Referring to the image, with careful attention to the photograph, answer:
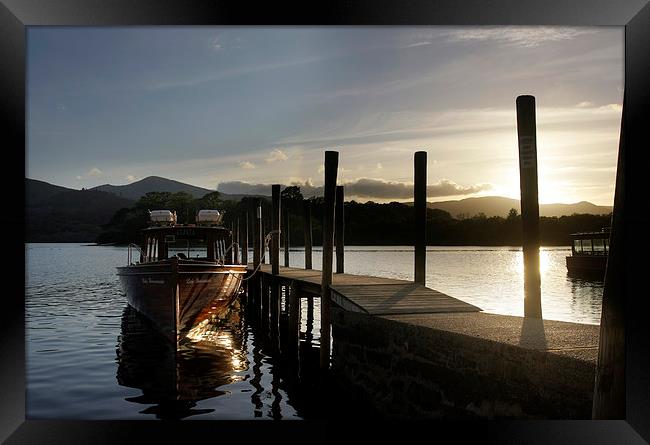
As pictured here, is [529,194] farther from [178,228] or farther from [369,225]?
[369,225]

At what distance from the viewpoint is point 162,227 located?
659 inches

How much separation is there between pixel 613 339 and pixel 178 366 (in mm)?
10291

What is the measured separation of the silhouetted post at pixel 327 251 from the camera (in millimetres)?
11719

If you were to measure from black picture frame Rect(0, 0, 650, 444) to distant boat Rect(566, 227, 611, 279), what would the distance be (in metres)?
32.4

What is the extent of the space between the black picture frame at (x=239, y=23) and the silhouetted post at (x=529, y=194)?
8.90 feet

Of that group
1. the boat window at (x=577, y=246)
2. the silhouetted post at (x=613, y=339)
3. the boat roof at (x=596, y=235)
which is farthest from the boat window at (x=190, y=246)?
the boat window at (x=577, y=246)

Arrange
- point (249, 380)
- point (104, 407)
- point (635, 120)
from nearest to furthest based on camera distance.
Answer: point (635, 120) < point (104, 407) < point (249, 380)

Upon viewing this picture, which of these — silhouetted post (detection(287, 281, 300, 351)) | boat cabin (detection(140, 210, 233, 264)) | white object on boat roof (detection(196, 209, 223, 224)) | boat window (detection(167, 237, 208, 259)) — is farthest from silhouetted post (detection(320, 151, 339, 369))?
white object on boat roof (detection(196, 209, 223, 224))

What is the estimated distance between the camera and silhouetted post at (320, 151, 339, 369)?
11.7m

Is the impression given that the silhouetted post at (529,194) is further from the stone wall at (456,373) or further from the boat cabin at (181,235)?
the boat cabin at (181,235)

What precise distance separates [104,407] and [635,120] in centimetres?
905

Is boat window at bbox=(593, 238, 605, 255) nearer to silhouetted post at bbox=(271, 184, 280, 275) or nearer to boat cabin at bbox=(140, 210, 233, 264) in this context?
silhouetted post at bbox=(271, 184, 280, 275)

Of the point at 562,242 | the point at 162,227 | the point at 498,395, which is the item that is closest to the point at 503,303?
the point at 162,227

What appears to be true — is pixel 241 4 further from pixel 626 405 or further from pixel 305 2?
pixel 626 405
